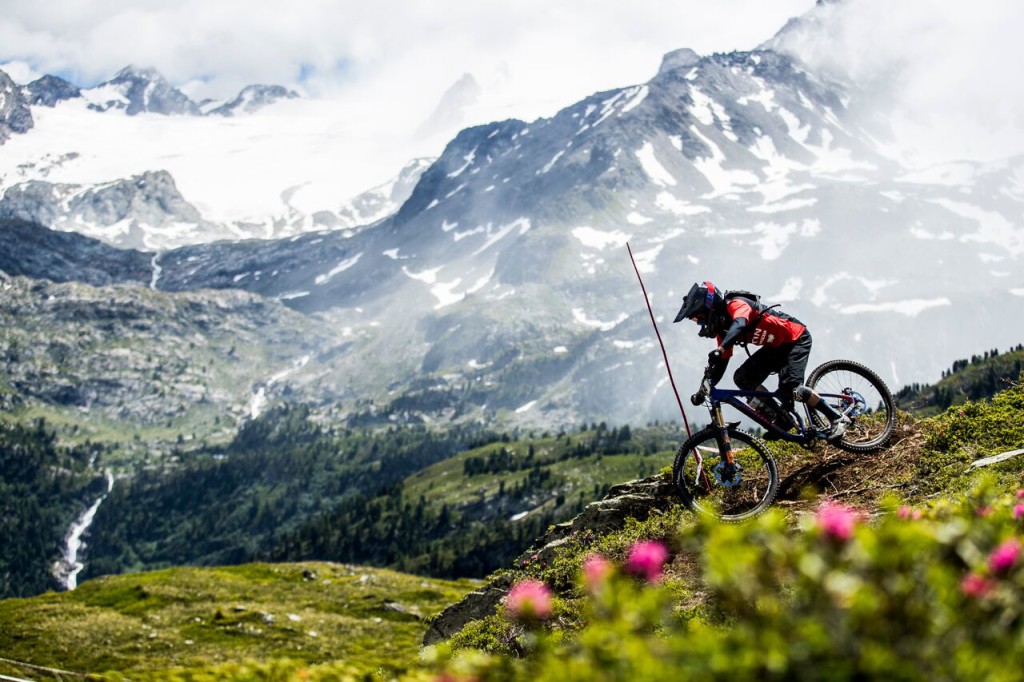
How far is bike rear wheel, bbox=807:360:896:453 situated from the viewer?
56.1ft

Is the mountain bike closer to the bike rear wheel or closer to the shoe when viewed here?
the bike rear wheel

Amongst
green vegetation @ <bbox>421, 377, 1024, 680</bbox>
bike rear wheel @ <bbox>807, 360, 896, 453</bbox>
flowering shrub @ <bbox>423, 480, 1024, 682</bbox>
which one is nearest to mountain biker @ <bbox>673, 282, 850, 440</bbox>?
bike rear wheel @ <bbox>807, 360, 896, 453</bbox>

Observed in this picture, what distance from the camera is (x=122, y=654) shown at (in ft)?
140

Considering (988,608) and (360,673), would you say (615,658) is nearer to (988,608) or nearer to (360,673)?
(988,608)

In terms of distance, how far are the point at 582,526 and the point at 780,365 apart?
23.2 ft

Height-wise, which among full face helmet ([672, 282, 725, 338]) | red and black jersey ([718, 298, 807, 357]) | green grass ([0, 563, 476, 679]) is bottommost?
green grass ([0, 563, 476, 679])

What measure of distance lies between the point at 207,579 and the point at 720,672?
8169cm

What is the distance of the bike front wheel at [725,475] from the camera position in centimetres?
1571

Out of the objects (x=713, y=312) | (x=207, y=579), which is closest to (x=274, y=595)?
(x=207, y=579)

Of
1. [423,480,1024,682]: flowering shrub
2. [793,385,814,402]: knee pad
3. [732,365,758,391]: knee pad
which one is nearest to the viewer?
[423,480,1024,682]: flowering shrub

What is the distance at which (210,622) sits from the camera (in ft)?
172

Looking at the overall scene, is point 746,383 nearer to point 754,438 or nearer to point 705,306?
point 754,438

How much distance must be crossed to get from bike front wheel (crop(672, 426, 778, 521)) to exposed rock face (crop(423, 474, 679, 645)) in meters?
1.58

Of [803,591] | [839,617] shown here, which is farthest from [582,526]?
[839,617]
